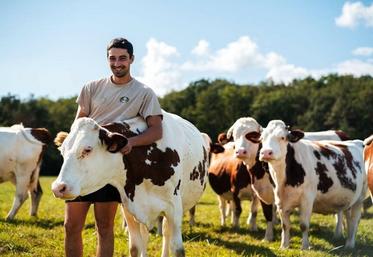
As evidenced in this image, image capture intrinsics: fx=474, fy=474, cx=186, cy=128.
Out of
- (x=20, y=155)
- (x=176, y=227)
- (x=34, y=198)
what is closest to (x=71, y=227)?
(x=176, y=227)

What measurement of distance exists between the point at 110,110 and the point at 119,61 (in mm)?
512

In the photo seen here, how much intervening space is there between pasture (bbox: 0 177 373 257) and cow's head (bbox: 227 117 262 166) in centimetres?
157

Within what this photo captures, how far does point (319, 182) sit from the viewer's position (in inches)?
325

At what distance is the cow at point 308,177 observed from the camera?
7.88 metres

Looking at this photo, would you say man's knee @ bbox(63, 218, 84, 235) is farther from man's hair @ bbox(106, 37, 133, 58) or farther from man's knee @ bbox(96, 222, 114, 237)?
man's hair @ bbox(106, 37, 133, 58)

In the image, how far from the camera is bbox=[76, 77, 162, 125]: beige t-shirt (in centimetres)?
470

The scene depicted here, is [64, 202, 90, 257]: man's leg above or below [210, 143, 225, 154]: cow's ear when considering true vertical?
below

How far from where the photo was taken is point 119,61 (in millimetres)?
4613

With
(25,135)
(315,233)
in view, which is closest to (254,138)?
(315,233)

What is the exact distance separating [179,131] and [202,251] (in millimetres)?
2622

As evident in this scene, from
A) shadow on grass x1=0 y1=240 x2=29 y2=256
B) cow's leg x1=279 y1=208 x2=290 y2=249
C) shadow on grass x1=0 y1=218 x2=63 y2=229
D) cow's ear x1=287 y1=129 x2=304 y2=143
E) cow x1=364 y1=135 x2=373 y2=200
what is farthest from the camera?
shadow on grass x1=0 y1=218 x2=63 y2=229

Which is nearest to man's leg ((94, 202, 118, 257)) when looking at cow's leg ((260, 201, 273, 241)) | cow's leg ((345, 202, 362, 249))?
cow's leg ((260, 201, 273, 241))

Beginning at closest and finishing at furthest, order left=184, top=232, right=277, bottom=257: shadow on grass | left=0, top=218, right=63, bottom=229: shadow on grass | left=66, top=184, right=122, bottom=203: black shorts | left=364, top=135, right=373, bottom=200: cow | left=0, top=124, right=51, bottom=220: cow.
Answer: left=66, top=184, right=122, bottom=203: black shorts
left=364, top=135, right=373, bottom=200: cow
left=184, top=232, right=277, bottom=257: shadow on grass
left=0, top=218, right=63, bottom=229: shadow on grass
left=0, top=124, right=51, bottom=220: cow

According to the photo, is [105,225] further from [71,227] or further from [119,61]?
[119,61]
